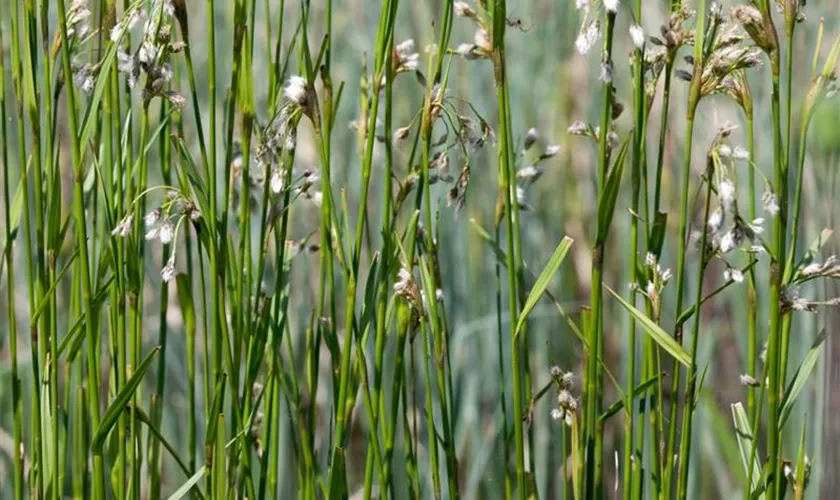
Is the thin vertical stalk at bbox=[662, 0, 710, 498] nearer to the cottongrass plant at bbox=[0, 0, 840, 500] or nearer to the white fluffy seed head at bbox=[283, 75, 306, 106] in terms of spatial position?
the cottongrass plant at bbox=[0, 0, 840, 500]

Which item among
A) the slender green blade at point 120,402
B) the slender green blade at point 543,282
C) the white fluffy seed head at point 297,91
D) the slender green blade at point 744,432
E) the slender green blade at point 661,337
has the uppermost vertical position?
the white fluffy seed head at point 297,91

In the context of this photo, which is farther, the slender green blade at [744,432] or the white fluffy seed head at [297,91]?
the slender green blade at [744,432]

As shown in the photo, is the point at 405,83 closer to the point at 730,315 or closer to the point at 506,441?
the point at 730,315

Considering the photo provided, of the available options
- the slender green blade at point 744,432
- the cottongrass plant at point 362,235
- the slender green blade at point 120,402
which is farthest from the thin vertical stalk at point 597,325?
the slender green blade at point 120,402

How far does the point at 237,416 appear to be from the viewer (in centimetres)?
99

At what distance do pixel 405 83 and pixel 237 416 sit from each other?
1.48 metres

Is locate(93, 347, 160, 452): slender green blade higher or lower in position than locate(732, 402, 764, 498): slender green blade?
higher

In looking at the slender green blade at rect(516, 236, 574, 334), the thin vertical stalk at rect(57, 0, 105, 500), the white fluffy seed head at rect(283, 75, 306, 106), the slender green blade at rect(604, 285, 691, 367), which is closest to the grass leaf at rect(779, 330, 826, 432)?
the slender green blade at rect(604, 285, 691, 367)

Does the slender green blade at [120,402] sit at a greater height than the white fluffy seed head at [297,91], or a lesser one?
lesser

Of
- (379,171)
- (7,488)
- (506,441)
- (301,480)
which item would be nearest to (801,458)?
(506,441)

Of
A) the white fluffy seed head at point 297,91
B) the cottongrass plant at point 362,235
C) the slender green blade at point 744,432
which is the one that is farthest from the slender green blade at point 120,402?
the slender green blade at point 744,432

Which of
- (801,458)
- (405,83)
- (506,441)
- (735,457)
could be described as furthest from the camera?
(405,83)

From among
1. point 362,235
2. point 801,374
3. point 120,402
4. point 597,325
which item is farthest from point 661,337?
point 120,402

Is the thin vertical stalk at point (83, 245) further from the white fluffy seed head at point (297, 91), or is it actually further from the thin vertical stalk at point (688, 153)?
the thin vertical stalk at point (688, 153)
